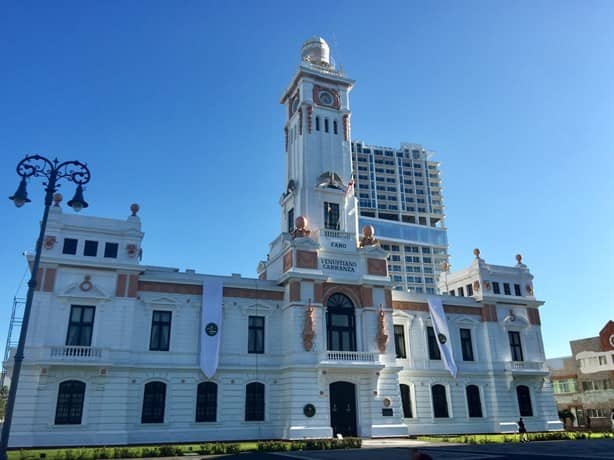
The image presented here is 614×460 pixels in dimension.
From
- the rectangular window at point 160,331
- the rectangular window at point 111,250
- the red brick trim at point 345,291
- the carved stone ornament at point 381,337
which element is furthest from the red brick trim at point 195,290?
the carved stone ornament at point 381,337

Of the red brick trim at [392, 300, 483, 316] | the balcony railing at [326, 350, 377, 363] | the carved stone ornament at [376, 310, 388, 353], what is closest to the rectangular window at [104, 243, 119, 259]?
the balcony railing at [326, 350, 377, 363]

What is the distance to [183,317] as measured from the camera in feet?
113

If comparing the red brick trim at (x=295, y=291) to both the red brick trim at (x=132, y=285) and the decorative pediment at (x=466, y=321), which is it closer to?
the red brick trim at (x=132, y=285)

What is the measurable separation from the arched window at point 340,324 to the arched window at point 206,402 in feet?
28.5

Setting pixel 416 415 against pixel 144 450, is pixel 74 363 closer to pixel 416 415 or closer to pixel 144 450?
pixel 144 450

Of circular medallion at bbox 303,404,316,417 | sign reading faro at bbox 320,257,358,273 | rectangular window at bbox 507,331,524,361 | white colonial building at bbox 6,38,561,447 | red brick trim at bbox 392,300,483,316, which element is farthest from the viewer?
rectangular window at bbox 507,331,524,361

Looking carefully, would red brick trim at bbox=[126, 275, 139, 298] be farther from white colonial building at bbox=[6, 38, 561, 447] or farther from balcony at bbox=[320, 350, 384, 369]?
balcony at bbox=[320, 350, 384, 369]

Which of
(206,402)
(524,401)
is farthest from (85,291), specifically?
(524,401)

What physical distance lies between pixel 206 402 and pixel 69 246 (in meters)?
13.8

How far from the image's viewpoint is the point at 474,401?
41.2 m

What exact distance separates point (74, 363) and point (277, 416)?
45.2 ft

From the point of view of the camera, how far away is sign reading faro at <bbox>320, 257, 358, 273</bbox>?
37.7 meters

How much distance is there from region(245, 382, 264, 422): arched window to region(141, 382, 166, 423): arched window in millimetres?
5651

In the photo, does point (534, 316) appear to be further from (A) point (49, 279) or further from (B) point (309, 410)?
(A) point (49, 279)
